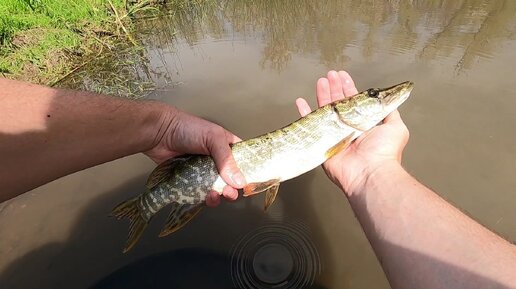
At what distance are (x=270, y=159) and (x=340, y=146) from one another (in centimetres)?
52

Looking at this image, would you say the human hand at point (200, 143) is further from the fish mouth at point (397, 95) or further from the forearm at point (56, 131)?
the fish mouth at point (397, 95)

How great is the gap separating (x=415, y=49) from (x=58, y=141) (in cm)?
509

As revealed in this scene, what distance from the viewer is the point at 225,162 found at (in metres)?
2.45

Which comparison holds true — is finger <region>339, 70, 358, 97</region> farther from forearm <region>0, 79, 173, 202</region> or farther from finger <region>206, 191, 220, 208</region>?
forearm <region>0, 79, 173, 202</region>

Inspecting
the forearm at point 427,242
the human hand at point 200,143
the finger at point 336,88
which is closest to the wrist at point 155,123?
the human hand at point 200,143

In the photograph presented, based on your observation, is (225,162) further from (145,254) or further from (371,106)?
(145,254)

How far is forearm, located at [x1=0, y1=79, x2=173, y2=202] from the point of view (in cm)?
208

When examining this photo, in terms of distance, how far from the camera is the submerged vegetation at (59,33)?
6.06 meters

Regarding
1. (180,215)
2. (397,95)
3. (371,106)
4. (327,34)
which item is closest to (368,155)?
(371,106)

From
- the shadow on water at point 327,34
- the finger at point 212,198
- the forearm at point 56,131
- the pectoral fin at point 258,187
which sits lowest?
the shadow on water at point 327,34

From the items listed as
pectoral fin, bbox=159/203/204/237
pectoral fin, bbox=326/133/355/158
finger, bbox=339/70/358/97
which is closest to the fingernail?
pectoral fin, bbox=159/203/204/237

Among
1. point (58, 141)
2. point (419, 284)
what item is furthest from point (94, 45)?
point (419, 284)

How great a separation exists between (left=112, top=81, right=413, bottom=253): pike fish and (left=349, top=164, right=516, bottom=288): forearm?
1.98ft

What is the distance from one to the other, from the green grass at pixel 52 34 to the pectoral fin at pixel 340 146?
5.19m
